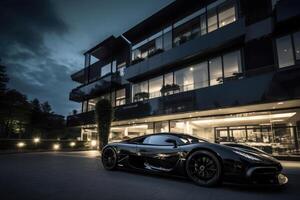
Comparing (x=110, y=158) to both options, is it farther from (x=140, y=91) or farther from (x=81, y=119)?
(x=81, y=119)

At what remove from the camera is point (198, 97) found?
13.8m

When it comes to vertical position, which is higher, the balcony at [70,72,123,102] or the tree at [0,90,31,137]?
the balcony at [70,72,123,102]

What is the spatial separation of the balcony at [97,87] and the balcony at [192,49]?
3510 millimetres

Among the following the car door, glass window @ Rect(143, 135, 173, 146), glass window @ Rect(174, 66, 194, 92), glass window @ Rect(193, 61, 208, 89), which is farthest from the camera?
glass window @ Rect(174, 66, 194, 92)

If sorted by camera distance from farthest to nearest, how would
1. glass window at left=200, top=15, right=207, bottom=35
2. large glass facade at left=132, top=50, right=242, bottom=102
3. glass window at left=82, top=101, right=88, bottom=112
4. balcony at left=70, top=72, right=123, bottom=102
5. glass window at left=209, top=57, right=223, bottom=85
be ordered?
glass window at left=82, top=101, right=88, bottom=112 < balcony at left=70, top=72, right=123, bottom=102 < glass window at left=200, top=15, right=207, bottom=35 < glass window at left=209, top=57, right=223, bottom=85 < large glass facade at left=132, top=50, right=242, bottom=102

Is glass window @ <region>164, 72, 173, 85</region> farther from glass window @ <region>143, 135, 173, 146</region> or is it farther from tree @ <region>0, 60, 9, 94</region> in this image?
tree @ <region>0, 60, 9, 94</region>

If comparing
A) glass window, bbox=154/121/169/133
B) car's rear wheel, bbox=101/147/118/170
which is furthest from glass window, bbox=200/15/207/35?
car's rear wheel, bbox=101/147/118/170

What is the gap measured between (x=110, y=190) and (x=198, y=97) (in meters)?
11.2

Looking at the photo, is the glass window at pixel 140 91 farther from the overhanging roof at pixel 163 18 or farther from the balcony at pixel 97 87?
the overhanging roof at pixel 163 18

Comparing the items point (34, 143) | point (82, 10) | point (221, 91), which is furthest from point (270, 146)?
point (34, 143)

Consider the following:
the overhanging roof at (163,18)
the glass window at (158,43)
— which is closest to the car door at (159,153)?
the overhanging roof at (163,18)

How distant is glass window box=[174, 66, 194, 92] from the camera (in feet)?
52.7

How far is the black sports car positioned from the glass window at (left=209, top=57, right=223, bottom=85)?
10612 millimetres

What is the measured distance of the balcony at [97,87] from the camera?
23.2 m
